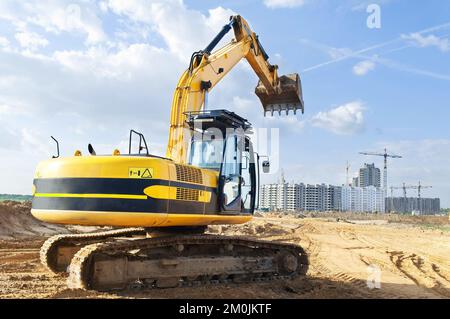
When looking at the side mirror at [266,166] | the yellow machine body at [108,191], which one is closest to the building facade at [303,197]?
the side mirror at [266,166]

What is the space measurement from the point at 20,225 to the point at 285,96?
50.2 ft

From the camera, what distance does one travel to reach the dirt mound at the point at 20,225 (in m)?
19.8

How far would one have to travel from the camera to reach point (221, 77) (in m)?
10.2

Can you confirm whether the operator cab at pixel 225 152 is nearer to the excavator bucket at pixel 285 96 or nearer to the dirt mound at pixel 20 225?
the excavator bucket at pixel 285 96

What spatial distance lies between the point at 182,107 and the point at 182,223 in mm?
2556

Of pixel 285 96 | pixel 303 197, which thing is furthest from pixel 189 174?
pixel 303 197

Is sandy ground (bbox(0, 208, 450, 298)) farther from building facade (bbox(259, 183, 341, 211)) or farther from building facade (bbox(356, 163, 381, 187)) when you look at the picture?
building facade (bbox(356, 163, 381, 187))

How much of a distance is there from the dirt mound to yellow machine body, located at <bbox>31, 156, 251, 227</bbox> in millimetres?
13599

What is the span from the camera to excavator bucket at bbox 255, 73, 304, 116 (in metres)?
12.6

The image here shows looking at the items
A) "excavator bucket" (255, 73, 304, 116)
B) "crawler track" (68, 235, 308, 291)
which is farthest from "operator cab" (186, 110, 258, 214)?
"excavator bucket" (255, 73, 304, 116)

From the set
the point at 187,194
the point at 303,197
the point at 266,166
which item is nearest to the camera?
the point at 187,194

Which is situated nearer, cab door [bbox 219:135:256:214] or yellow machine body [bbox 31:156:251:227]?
yellow machine body [bbox 31:156:251:227]

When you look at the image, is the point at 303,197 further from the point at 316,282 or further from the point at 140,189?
the point at 140,189
